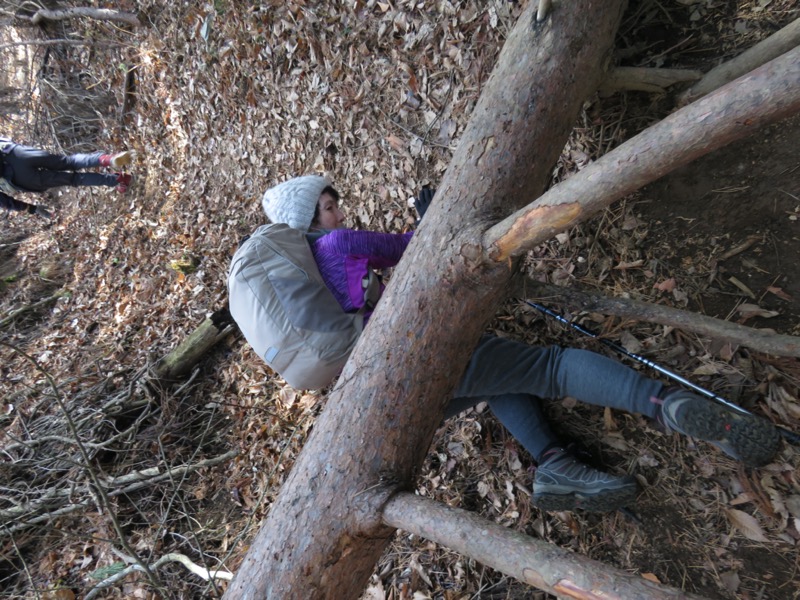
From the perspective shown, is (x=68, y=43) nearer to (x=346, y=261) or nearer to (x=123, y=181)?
(x=123, y=181)

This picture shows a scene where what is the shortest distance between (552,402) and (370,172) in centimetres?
245

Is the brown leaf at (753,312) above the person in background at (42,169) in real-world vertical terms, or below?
above

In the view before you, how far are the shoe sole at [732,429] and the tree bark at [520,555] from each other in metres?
0.94

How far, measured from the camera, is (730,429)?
2018mm

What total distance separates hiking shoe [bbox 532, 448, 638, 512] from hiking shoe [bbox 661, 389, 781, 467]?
47cm

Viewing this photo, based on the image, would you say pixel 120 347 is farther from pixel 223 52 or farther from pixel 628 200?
pixel 628 200

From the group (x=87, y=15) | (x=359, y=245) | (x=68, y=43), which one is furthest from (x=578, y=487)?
(x=68, y=43)

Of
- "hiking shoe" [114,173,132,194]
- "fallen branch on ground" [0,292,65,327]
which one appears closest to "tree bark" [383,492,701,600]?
"hiking shoe" [114,173,132,194]

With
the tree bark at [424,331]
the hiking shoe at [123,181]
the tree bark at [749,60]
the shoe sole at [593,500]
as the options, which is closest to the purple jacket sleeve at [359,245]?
the tree bark at [424,331]

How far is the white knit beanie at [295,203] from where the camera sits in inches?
112

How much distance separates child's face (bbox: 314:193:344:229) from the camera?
9.65 feet

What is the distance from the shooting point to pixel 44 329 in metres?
7.26

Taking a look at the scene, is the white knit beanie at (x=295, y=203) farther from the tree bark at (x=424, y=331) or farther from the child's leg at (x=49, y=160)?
the child's leg at (x=49, y=160)

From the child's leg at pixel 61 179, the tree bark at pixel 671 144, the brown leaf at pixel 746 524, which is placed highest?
the tree bark at pixel 671 144
